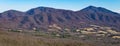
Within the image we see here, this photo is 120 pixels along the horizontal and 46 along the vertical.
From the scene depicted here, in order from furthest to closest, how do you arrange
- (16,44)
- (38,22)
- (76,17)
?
(76,17)
(38,22)
(16,44)

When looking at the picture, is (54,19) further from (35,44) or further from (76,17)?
(35,44)

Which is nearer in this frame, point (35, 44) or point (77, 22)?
point (35, 44)

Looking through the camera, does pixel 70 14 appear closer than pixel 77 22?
No

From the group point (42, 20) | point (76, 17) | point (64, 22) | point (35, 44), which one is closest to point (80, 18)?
point (76, 17)

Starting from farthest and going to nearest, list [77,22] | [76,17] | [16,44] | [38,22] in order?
[76,17] → [77,22] → [38,22] → [16,44]

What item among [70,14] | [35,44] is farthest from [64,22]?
[35,44]

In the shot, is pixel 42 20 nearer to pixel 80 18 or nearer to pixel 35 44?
pixel 80 18

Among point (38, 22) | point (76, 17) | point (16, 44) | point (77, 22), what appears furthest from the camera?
point (76, 17)
